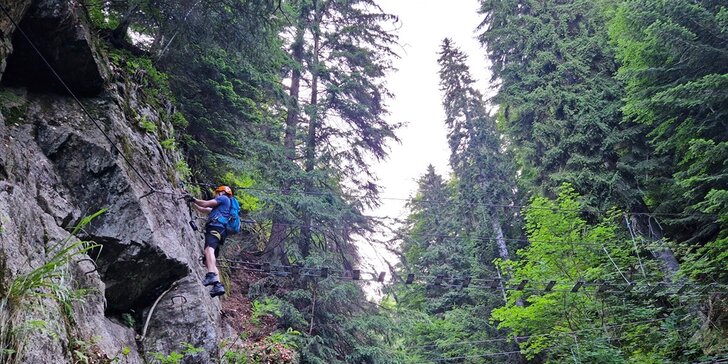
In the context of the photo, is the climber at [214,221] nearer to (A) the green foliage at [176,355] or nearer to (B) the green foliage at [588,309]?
(A) the green foliage at [176,355]

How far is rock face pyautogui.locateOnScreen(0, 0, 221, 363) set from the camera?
156 inches

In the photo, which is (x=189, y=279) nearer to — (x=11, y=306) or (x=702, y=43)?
(x=11, y=306)

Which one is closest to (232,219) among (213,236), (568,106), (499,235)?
(213,236)

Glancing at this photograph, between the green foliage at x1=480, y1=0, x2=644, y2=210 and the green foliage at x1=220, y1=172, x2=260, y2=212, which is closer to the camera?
the green foliage at x1=220, y1=172, x2=260, y2=212

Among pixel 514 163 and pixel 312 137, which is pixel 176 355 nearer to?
pixel 312 137

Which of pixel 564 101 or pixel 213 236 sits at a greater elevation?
pixel 564 101

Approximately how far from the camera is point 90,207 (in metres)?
5.44

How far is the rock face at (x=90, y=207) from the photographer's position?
156 inches

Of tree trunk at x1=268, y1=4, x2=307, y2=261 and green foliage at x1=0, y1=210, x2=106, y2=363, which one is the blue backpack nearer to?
green foliage at x1=0, y1=210, x2=106, y2=363

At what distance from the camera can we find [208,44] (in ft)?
27.8

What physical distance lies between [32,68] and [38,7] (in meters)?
0.80

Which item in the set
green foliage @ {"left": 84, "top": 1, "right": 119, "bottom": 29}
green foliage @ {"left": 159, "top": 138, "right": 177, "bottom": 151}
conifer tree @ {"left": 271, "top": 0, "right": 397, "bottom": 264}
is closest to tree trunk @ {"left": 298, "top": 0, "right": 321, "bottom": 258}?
conifer tree @ {"left": 271, "top": 0, "right": 397, "bottom": 264}

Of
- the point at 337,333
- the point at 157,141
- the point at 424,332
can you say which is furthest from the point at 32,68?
the point at 424,332

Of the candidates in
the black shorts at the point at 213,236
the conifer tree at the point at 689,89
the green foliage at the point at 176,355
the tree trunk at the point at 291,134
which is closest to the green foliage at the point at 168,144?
the black shorts at the point at 213,236
